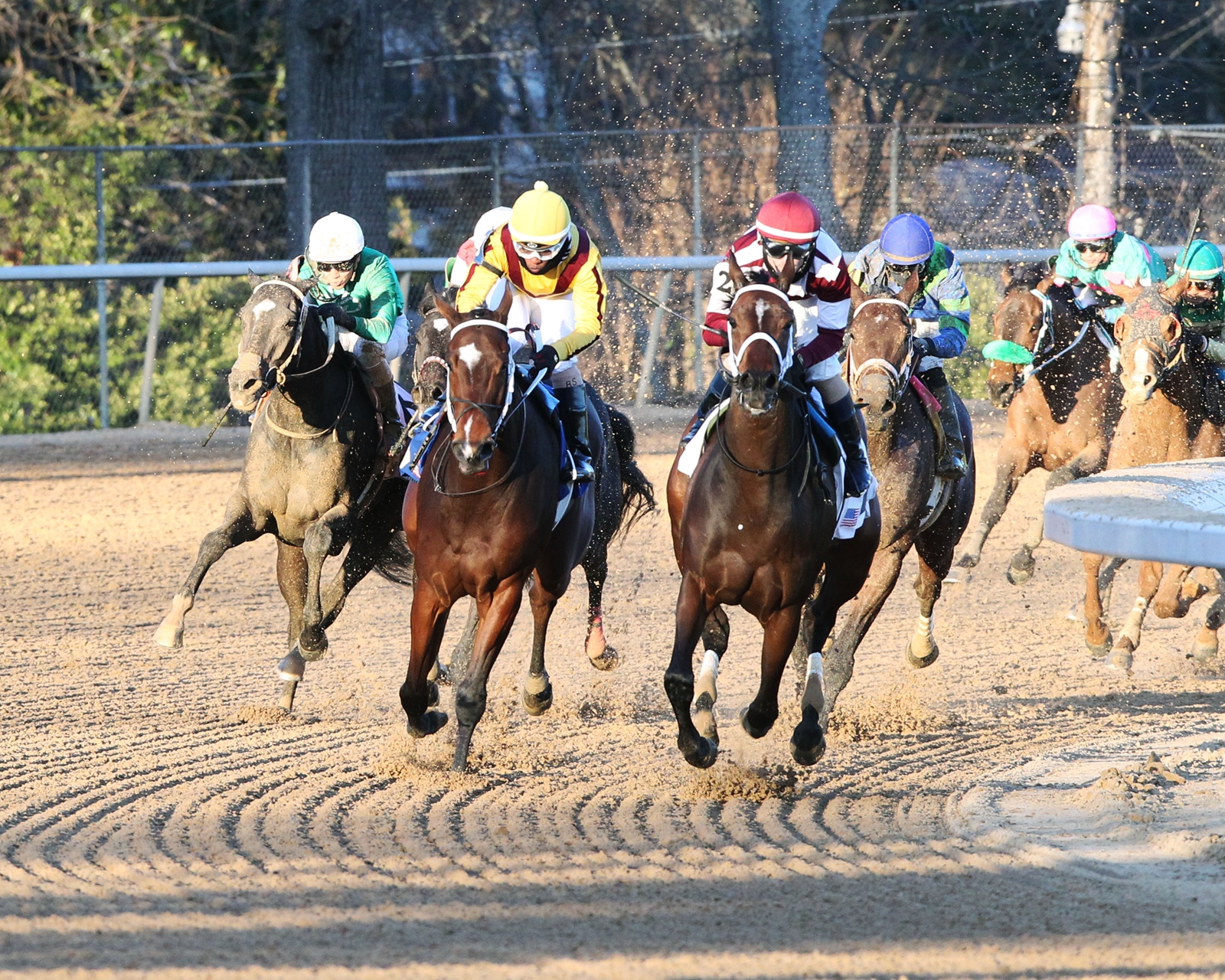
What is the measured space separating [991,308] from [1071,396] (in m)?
6.72

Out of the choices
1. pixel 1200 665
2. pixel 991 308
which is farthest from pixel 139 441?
pixel 1200 665

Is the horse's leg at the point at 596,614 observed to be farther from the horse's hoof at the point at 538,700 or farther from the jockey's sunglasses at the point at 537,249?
the jockey's sunglasses at the point at 537,249

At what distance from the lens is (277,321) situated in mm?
6996

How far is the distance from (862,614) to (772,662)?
1270mm

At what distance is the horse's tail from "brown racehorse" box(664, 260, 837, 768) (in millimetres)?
2175

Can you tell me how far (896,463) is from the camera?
7414 mm

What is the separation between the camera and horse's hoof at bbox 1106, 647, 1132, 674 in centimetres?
856

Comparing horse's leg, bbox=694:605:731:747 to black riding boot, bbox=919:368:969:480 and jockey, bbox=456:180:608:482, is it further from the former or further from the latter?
black riding boot, bbox=919:368:969:480

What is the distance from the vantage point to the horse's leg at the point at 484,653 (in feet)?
20.6

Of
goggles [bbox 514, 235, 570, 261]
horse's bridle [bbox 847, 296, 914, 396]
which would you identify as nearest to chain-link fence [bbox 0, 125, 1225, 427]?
horse's bridle [bbox 847, 296, 914, 396]

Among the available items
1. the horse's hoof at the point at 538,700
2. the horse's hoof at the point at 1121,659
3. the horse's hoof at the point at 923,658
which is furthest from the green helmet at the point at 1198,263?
the horse's hoof at the point at 538,700

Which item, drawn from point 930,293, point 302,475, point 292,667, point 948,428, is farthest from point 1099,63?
point 292,667

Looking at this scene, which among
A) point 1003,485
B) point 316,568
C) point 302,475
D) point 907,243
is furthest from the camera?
point 1003,485

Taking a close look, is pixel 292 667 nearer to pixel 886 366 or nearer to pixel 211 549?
pixel 211 549
